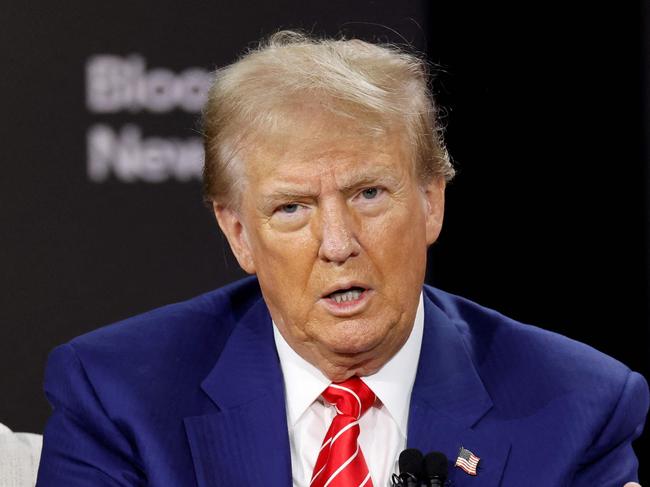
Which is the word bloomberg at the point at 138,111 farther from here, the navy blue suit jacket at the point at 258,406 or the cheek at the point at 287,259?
the cheek at the point at 287,259

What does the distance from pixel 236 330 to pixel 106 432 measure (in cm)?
40

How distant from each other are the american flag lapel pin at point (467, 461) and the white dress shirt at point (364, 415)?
0.16 meters

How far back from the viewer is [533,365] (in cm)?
284

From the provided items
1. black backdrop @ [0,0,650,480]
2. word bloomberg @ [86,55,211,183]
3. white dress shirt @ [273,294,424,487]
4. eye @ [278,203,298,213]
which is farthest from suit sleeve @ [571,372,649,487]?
word bloomberg @ [86,55,211,183]

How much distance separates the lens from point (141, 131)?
3805 mm

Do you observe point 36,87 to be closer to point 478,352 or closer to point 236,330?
point 236,330

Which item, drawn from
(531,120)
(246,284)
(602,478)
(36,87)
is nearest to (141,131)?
(36,87)

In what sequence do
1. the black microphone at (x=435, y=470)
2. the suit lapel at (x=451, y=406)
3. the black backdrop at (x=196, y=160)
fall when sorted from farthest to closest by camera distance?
the black backdrop at (x=196, y=160) → the suit lapel at (x=451, y=406) → the black microphone at (x=435, y=470)

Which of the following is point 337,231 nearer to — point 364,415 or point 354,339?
point 354,339

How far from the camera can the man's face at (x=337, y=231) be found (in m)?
2.57

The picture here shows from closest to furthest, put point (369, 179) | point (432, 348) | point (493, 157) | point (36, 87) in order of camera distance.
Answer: point (369, 179)
point (432, 348)
point (36, 87)
point (493, 157)

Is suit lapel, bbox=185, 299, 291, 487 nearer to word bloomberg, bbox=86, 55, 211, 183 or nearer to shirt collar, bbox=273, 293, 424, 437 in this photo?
shirt collar, bbox=273, 293, 424, 437

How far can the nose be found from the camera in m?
2.54

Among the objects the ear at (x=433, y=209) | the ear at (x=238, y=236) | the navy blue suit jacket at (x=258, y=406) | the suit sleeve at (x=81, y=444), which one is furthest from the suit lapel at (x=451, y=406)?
the suit sleeve at (x=81, y=444)
